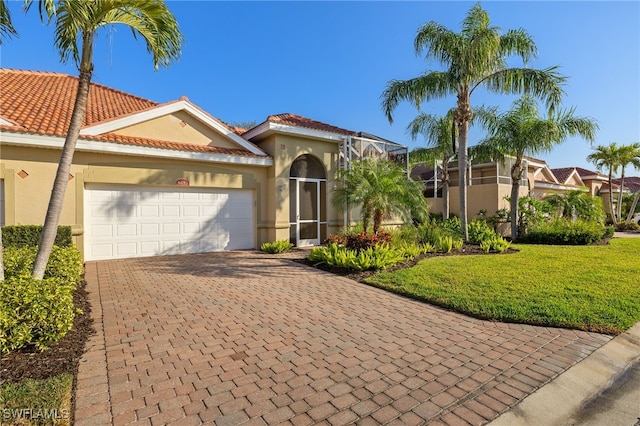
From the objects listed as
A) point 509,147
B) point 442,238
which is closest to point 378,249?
point 442,238

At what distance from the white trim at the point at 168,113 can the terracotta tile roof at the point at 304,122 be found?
4.88ft

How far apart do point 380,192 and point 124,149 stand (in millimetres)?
8151

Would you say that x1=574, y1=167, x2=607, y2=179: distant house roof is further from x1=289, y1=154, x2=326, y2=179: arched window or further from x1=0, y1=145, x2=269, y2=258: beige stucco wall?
x1=0, y1=145, x2=269, y2=258: beige stucco wall

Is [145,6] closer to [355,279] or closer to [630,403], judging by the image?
[355,279]

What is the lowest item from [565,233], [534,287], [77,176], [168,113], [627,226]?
[534,287]

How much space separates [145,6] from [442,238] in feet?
34.8

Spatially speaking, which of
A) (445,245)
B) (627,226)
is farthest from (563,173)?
(445,245)

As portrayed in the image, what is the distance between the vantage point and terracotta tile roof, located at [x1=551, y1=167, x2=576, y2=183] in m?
29.6

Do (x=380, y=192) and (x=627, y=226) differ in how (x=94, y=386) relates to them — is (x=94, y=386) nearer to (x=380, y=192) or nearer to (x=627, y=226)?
(x=380, y=192)

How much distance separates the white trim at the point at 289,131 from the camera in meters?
12.5

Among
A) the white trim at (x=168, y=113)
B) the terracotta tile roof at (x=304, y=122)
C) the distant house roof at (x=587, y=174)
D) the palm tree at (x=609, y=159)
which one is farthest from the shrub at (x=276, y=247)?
the distant house roof at (x=587, y=174)

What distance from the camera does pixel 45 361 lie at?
3.62m

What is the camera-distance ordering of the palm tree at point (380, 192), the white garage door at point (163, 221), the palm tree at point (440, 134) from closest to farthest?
the palm tree at point (380, 192) < the white garage door at point (163, 221) < the palm tree at point (440, 134)

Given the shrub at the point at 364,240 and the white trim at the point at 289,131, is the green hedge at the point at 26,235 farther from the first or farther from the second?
the shrub at the point at 364,240
